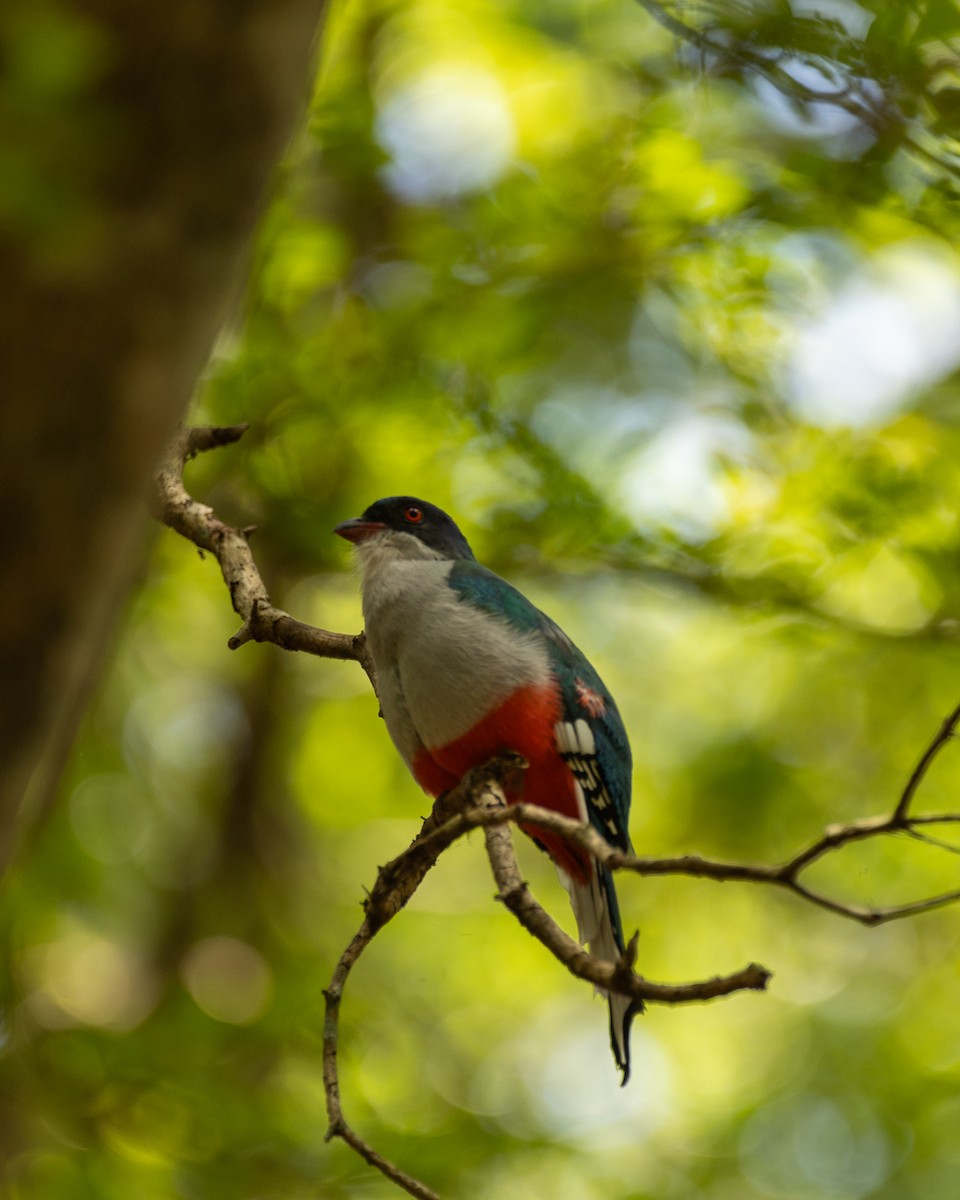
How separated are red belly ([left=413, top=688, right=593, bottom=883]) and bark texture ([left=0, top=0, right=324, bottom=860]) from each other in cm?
208

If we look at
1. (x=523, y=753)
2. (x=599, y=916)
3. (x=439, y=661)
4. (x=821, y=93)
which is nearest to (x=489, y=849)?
(x=523, y=753)

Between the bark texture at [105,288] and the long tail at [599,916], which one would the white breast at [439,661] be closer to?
the long tail at [599,916]

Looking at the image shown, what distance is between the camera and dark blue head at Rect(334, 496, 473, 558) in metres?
4.98

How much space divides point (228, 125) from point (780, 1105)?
32.0 feet

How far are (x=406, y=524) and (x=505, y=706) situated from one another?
126 centimetres

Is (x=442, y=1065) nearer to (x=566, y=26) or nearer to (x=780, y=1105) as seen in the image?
(x=780, y=1105)

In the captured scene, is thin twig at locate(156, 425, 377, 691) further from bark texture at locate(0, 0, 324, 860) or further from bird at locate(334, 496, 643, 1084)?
bark texture at locate(0, 0, 324, 860)

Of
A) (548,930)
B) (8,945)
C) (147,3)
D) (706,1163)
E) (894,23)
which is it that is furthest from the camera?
(706,1163)

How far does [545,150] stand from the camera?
27.0 feet

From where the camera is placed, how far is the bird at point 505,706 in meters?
3.97

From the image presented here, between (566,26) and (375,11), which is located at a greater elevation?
(566,26)

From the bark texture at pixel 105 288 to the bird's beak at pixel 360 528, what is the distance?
297cm

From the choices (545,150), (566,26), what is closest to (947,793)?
(545,150)

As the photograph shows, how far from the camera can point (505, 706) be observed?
13.1 feet
